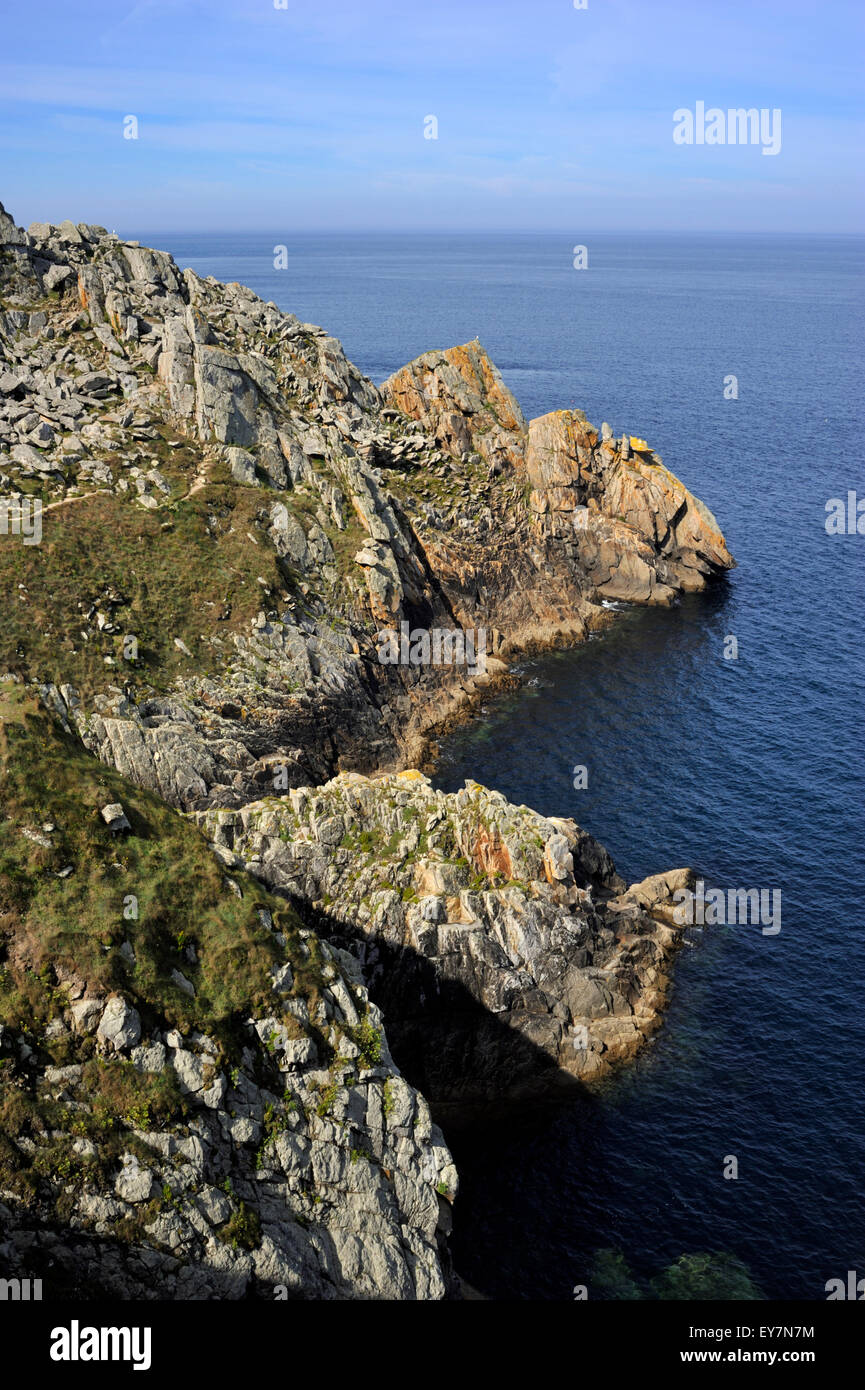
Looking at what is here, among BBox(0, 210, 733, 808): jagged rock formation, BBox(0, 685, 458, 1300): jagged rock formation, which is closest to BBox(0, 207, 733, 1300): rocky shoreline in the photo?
BBox(0, 685, 458, 1300): jagged rock formation

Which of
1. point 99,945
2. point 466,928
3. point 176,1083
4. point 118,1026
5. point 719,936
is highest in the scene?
point 99,945

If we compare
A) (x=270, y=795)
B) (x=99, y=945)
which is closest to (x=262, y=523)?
(x=270, y=795)

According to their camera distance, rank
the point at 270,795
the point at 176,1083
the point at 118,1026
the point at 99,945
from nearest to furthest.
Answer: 1. the point at 118,1026
2. the point at 176,1083
3. the point at 99,945
4. the point at 270,795

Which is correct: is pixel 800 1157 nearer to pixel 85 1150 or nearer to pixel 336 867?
pixel 336 867

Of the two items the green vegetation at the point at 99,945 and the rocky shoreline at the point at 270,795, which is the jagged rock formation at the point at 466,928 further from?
the green vegetation at the point at 99,945

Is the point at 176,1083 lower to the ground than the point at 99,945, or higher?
lower

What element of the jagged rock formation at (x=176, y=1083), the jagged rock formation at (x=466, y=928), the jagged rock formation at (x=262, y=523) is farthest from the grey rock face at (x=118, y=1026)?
the jagged rock formation at (x=262, y=523)

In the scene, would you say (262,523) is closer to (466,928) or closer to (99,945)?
(466,928)
